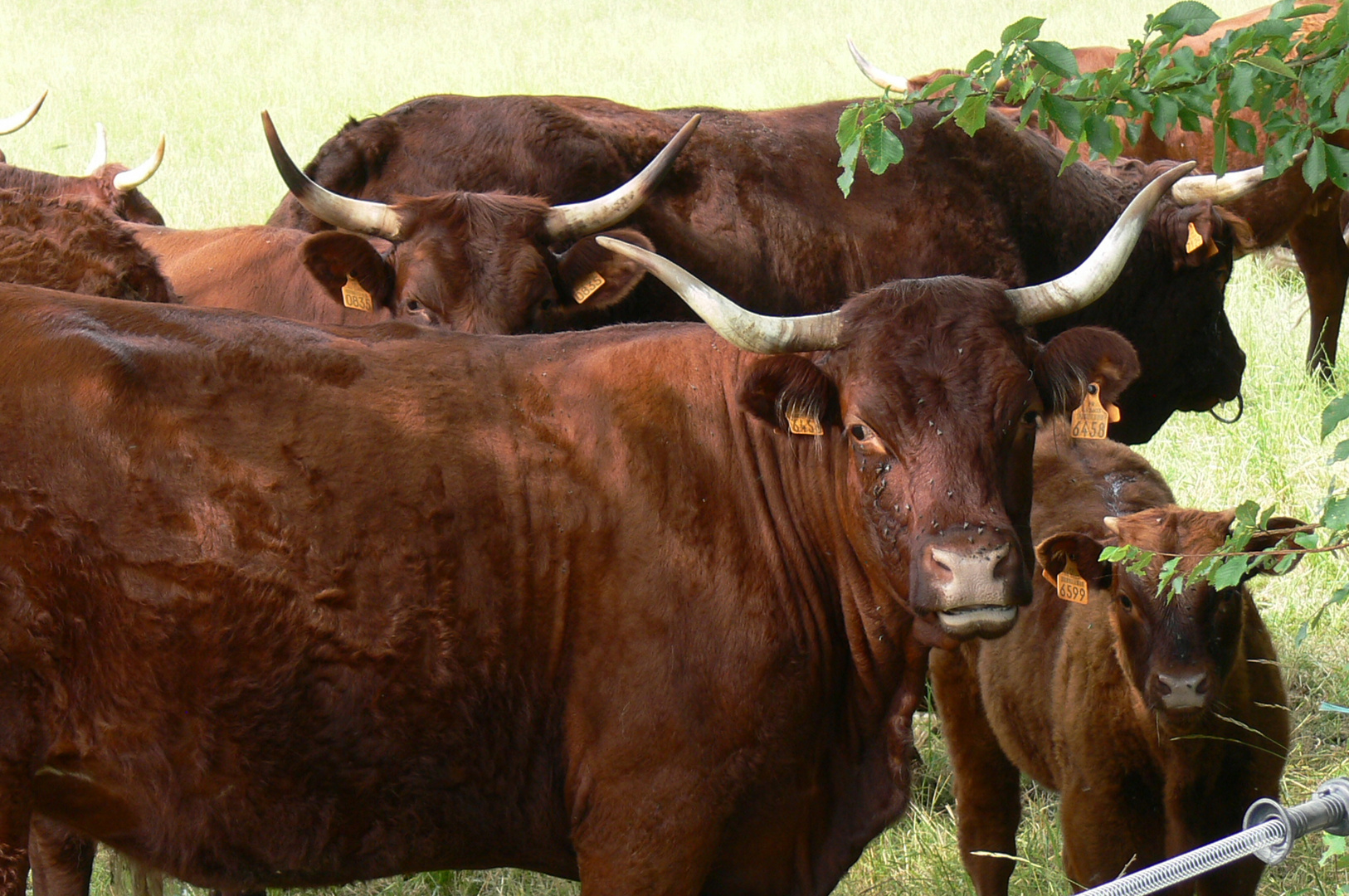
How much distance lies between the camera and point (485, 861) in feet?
11.4

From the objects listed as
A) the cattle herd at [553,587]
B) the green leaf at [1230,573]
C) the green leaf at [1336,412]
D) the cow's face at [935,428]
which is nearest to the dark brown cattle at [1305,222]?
the cattle herd at [553,587]

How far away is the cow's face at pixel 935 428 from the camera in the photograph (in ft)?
10.3

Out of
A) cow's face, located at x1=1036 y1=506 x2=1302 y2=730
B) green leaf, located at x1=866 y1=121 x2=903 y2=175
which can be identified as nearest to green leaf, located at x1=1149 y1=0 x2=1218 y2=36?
green leaf, located at x1=866 y1=121 x2=903 y2=175

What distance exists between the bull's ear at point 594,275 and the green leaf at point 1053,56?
2.83m

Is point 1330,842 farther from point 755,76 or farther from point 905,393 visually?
point 755,76

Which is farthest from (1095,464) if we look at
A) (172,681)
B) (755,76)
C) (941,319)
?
(755,76)

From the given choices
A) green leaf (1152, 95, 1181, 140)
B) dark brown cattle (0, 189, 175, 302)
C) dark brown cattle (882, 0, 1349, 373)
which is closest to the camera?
green leaf (1152, 95, 1181, 140)

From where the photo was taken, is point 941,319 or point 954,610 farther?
point 941,319

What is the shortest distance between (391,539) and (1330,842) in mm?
1959

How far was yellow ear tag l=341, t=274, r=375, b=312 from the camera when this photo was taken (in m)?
5.68

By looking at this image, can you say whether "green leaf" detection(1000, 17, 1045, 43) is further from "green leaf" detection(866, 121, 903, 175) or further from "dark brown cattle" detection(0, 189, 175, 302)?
"dark brown cattle" detection(0, 189, 175, 302)

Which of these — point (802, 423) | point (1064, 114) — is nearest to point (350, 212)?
point (802, 423)

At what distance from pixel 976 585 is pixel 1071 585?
1.28 metres

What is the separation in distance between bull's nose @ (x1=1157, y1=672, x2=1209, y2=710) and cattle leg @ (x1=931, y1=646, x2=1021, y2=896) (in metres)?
0.96
